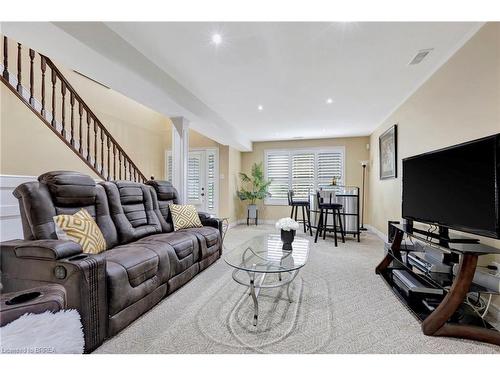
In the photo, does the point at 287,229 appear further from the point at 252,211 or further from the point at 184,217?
the point at 252,211

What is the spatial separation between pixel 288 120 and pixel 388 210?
2.65 m

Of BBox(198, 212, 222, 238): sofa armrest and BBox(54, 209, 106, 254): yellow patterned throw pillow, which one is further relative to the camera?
BBox(198, 212, 222, 238): sofa armrest

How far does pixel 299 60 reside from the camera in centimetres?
277

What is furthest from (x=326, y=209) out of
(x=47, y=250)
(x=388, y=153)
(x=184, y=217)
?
(x=47, y=250)

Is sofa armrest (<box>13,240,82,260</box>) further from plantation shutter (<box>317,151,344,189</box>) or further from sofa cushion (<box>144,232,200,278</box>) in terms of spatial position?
plantation shutter (<box>317,151,344,189</box>)

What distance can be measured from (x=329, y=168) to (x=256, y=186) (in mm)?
2100

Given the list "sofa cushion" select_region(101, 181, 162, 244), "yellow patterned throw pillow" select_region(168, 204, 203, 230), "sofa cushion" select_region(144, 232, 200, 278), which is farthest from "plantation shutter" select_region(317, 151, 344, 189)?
"sofa cushion" select_region(101, 181, 162, 244)

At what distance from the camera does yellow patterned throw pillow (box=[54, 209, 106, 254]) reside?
198 centimetres

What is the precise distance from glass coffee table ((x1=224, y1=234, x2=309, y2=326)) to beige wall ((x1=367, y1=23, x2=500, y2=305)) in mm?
1606

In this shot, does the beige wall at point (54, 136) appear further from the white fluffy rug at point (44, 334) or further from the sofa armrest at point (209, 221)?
the white fluffy rug at point (44, 334)

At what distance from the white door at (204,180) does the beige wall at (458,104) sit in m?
4.26

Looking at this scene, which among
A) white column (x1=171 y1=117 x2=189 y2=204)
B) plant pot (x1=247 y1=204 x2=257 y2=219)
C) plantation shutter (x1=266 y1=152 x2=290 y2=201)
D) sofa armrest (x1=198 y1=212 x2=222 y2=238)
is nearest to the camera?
sofa armrest (x1=198 y1=212 x2=222 y2=238)
